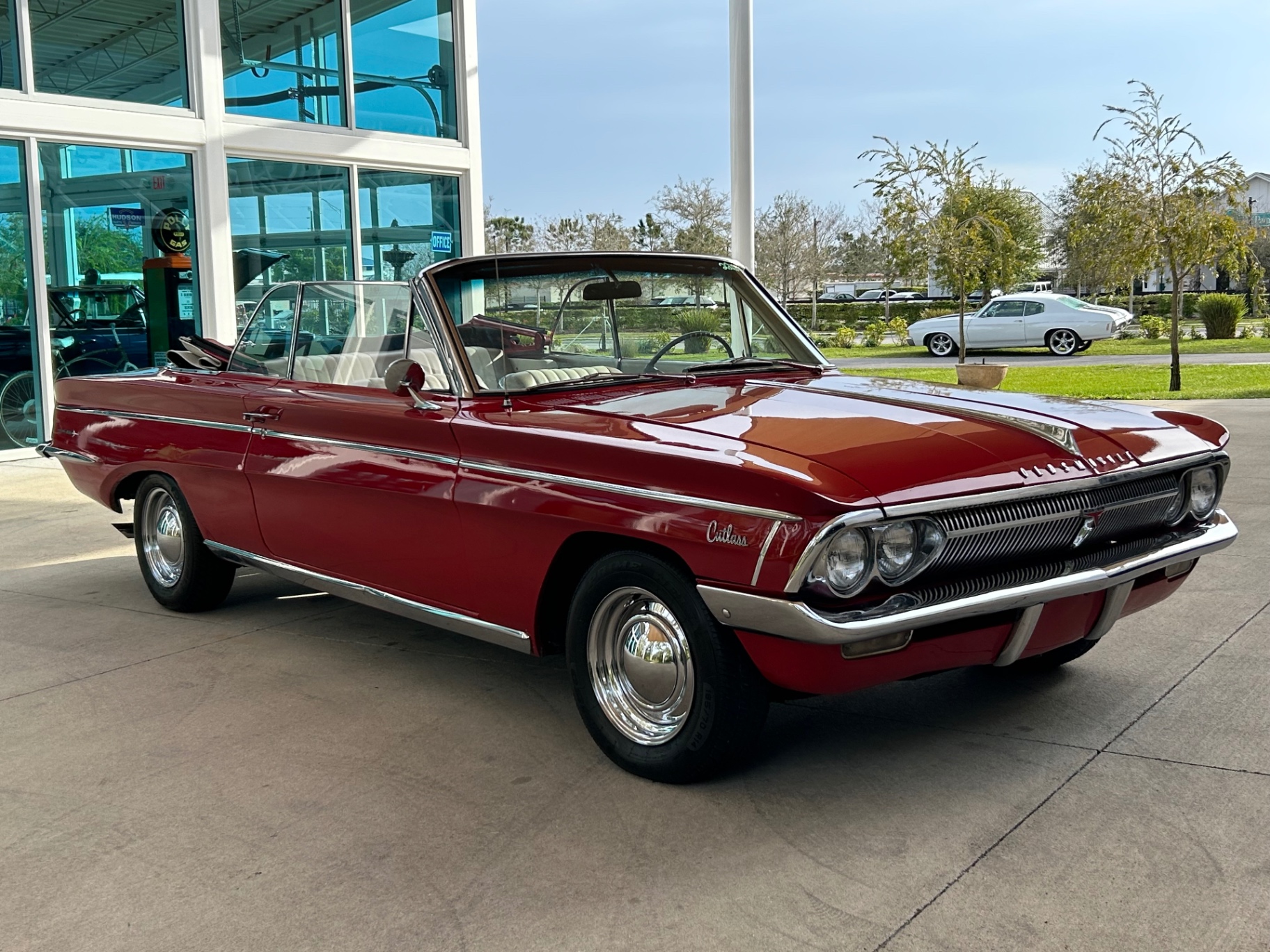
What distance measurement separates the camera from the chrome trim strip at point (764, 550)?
9.92ft

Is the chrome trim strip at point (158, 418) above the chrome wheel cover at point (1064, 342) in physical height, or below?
above

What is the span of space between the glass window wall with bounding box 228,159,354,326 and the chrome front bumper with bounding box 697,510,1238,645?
10225mm

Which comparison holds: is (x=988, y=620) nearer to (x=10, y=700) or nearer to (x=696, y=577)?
(x=696, y=577)

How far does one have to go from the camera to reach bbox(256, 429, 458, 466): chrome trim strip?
400 cm

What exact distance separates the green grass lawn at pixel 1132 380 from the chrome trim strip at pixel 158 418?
880 centimetres

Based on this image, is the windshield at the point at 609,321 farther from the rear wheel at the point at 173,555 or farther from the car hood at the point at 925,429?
the rear wheel at the point at 173,555

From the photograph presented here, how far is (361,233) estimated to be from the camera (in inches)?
549

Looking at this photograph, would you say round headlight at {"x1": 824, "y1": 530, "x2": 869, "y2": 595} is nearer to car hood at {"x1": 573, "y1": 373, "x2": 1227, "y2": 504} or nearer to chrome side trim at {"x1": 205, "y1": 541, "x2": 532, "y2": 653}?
car hood at {"x1": 573, "y1": 373, "x2": 1227, "y2": 504}

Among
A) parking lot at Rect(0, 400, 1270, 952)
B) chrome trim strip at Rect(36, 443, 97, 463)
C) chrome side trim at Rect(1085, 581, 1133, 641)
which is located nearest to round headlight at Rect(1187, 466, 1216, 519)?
chrome side trim at Rect(1085, 581, 1133, 641)

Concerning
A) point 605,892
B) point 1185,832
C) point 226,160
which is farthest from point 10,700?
point 226,160

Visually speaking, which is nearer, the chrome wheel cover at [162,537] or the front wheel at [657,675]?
the front wheel at [657,675]

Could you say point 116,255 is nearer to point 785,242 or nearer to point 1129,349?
point 1129,349

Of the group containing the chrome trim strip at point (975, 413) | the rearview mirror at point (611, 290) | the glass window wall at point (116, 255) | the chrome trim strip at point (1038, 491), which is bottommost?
the chrome trim strip at point (1038, 491)

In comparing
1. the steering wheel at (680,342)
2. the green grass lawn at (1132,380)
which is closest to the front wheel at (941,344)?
the green grass lawn at (1132,380)
